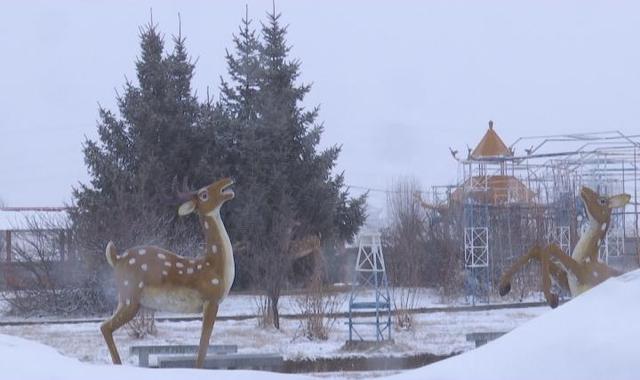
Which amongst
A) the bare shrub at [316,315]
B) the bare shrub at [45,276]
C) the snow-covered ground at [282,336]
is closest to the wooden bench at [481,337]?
the snow-covered ground at [282,336]

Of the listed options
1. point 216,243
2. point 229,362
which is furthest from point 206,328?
point 216,243

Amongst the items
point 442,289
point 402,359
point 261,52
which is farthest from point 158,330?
point 261,52

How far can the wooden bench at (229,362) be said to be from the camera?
1377cm

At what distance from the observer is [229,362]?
13922 mm

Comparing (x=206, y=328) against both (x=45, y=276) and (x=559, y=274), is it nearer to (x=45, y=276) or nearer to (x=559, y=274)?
(x=559, y=274)

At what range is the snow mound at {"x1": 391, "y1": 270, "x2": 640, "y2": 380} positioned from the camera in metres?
5.75

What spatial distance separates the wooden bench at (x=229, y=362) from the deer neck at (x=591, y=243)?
508cm

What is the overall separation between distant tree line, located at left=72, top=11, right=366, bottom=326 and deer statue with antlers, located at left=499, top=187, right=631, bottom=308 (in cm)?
1394

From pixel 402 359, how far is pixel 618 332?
1107 cm

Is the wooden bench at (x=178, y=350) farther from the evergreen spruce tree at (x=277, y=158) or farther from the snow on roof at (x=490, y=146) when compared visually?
the snow on roof at (x=490, y=146)

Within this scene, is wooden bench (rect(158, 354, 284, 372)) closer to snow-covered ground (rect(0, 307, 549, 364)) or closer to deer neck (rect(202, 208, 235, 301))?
deer neck (rect(202, 208, 235, 301))

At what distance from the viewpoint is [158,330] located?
68.8 ft

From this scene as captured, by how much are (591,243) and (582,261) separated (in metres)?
0.35

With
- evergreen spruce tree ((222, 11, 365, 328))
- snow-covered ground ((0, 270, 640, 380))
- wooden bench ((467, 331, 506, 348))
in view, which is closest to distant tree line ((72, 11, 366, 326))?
evergreen spruce tree ((222, 11, 365, 328))
